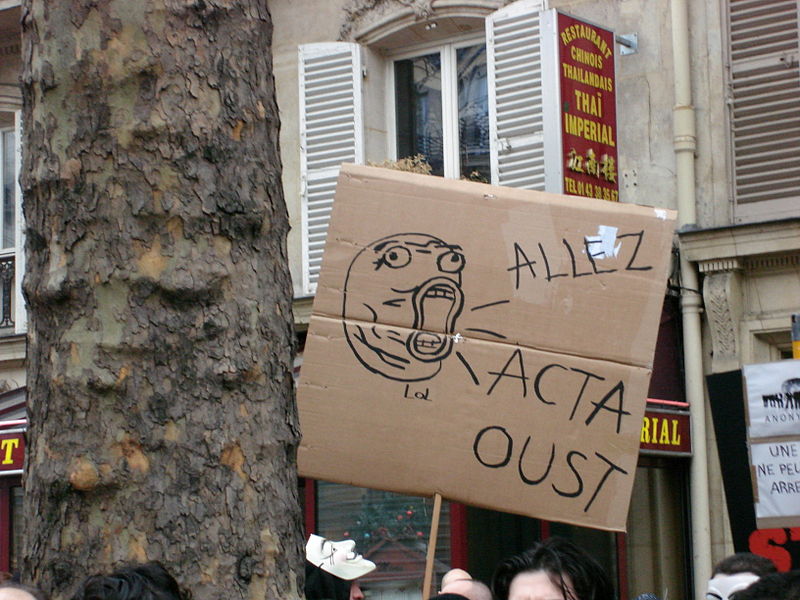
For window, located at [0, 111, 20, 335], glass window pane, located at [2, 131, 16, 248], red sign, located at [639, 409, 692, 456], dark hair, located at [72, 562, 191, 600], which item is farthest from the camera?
glass window pane, located at [2, 131, 16, 248]

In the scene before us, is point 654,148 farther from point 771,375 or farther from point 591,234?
point 591,234

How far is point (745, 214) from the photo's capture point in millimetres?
9953

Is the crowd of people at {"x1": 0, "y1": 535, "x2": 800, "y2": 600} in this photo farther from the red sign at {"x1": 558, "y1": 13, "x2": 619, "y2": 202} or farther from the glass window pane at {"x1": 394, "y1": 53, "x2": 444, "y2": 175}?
the glass window pane at {"x1": 394, "y1": 53, "x2": 444, "y2": 175}

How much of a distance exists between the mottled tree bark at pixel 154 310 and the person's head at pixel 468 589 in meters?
1.65

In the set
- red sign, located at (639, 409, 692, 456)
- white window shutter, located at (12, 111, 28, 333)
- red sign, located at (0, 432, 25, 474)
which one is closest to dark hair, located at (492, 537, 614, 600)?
red sign, located at (639, 409, 692, 456)

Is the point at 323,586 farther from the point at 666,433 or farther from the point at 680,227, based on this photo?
the point at 680,227

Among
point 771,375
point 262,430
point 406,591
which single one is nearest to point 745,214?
point 406,591

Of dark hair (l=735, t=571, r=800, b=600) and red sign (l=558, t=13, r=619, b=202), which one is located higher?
red sign (l=558, t=13, r=619, b=202)

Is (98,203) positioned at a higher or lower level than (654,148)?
lower

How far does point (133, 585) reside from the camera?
270 centimetres

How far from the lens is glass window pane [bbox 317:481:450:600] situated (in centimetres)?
931

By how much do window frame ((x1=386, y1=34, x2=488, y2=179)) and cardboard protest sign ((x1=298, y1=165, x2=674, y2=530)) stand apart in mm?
6378

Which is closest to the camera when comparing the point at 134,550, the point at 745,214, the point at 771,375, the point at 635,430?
the point at 134,550

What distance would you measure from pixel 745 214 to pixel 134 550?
7.68 metres
